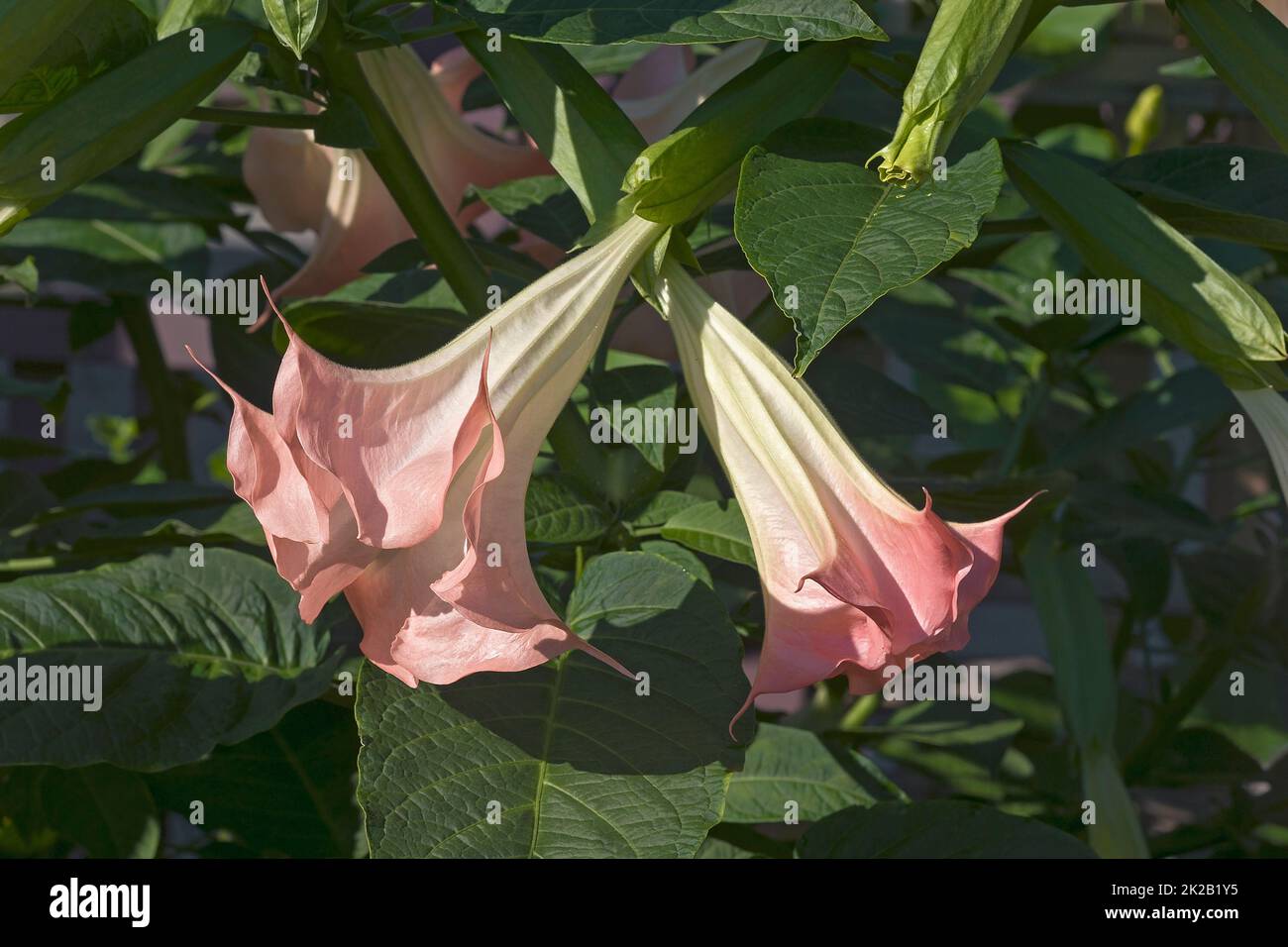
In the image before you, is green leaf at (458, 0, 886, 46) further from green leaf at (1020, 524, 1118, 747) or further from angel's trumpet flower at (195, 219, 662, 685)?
green leaf at (1020, 524, 1118, 747)

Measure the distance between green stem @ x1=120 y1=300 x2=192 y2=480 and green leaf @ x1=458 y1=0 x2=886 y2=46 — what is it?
592mm

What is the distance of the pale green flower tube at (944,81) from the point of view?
42 cm

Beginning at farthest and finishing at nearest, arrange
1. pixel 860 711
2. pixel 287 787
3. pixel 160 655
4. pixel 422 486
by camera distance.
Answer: pixel 860 711 < pixel 287 787 < pixel 160 655 < pixel 422 486

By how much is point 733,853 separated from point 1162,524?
0.35 metres

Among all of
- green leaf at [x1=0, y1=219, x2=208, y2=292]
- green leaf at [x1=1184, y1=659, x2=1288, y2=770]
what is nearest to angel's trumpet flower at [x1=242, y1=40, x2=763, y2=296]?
green leaf at [x1=0, y1=219, x2=208, y2=292]

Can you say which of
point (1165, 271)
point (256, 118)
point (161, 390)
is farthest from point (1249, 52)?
point (161, 390)

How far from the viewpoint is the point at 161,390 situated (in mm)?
993

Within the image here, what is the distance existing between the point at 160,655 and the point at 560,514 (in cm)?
20

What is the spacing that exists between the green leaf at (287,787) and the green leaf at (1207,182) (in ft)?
1.64

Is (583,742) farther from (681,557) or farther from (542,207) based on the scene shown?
(542,207)

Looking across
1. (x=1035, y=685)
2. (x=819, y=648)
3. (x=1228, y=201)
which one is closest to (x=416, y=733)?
(x=819, y=648)

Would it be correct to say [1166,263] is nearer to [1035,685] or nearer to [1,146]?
[1,146]

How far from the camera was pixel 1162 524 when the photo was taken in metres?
0.84

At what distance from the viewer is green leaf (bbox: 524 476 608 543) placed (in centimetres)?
59
